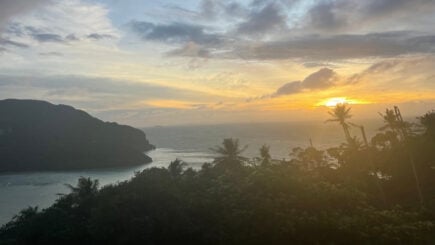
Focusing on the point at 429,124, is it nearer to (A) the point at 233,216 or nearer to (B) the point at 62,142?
(A) the point at 233,216

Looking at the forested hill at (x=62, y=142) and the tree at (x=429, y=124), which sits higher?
the forested hill at (x=62, y=142)

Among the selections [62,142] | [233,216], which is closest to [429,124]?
[233,216]

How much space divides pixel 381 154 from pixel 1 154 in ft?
451

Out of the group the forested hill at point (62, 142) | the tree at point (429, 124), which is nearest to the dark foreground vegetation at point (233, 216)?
the tree at point (429, 124)

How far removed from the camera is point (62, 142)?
523 feet

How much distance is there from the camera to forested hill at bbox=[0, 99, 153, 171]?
13962cm

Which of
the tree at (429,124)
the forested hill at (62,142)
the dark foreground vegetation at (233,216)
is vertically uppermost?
the forested hill at (62,142)

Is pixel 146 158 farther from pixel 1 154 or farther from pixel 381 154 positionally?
pixel 381 154

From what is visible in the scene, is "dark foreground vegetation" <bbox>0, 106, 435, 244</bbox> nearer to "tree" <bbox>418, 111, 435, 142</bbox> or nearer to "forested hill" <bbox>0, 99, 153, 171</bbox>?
"tree" <bbox>418, 111, 435, 142</bbox>

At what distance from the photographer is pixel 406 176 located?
43.3 m

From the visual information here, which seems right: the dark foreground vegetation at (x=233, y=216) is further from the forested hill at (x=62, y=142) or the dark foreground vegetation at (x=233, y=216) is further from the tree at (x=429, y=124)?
the forested hill at (x=62, y=142)

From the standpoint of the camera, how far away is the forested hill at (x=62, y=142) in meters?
140

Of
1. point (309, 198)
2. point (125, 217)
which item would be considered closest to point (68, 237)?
point (125, 217)

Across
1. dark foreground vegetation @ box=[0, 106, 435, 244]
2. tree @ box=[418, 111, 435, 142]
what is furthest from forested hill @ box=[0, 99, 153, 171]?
dark foreground vegetation @ box=[0, 106, 435, 244]
